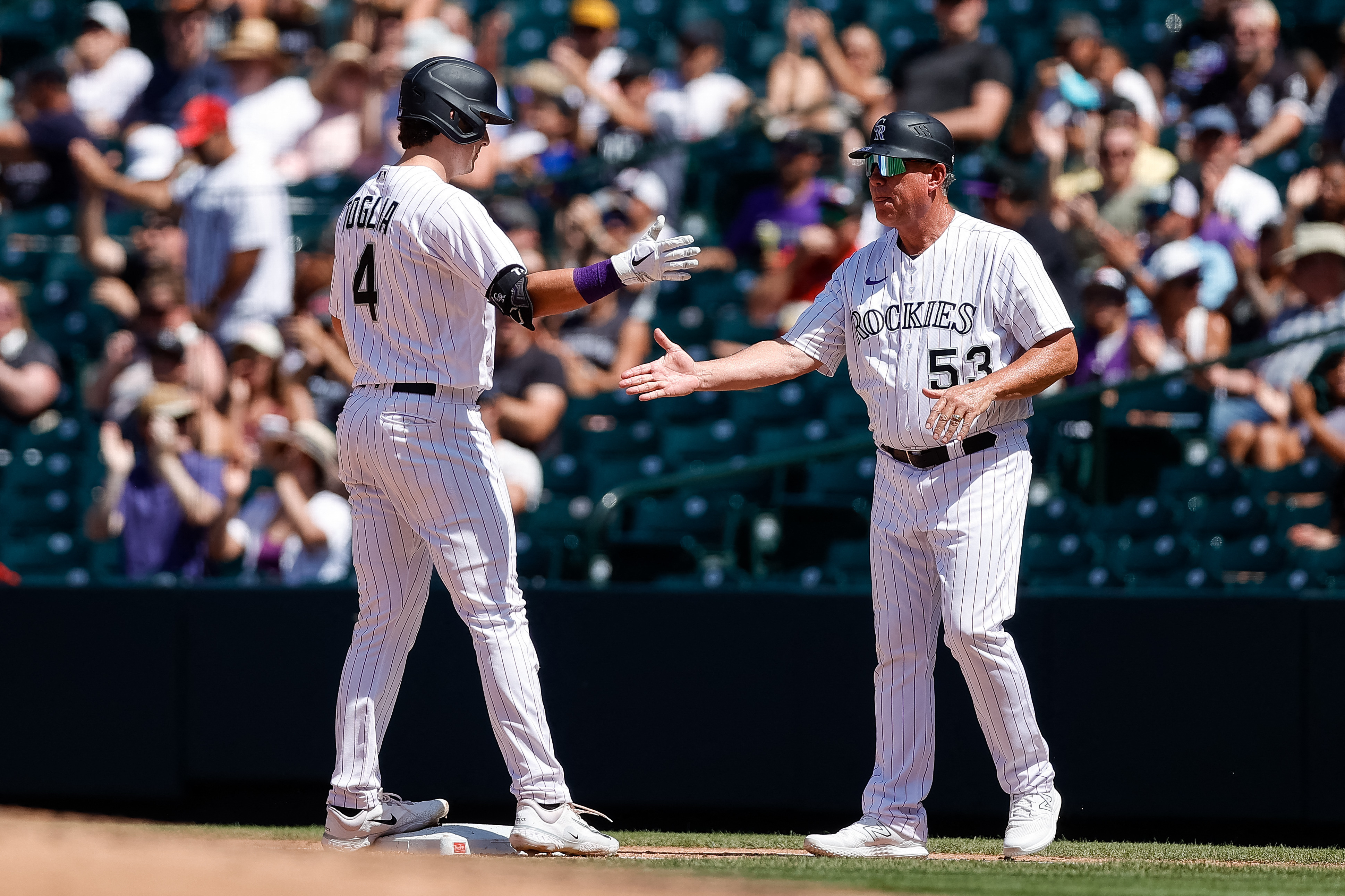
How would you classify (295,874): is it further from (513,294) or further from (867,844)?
(867,844)

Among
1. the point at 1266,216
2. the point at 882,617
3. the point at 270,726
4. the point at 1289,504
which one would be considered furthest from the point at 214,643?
the point at 1266,216

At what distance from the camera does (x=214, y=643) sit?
673 cm

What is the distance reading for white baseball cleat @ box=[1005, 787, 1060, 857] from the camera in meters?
4.59

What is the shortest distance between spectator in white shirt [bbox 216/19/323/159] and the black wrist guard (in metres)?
6.17

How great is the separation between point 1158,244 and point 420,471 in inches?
187

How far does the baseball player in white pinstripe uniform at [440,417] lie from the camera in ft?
14.3

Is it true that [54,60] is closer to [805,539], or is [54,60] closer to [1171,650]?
[805,539]

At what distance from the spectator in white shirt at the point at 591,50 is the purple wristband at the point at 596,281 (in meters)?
5.96

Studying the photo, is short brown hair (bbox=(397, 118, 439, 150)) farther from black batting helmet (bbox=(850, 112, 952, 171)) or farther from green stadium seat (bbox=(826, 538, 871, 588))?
green stadium seat (bbox=(826, 538, 871, 588))

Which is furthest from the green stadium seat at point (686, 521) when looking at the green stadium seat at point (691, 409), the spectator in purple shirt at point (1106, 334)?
the spectator in purple shirt at point (1106, 334)

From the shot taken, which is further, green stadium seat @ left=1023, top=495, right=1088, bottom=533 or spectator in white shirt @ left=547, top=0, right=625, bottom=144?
spectator in white shirt @ left=547, top=0, right=625, bottom=144

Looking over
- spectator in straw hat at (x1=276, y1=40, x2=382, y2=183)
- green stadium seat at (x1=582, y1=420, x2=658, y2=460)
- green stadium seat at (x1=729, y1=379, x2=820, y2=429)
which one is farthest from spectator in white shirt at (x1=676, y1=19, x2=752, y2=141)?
green stadium seat at (x1=582, y1=420, x2=658, y2=460)

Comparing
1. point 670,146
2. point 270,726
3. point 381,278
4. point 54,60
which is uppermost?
point 54,60

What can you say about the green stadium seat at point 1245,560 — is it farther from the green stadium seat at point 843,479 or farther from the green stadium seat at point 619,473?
the green stadium seat at point 619,473
